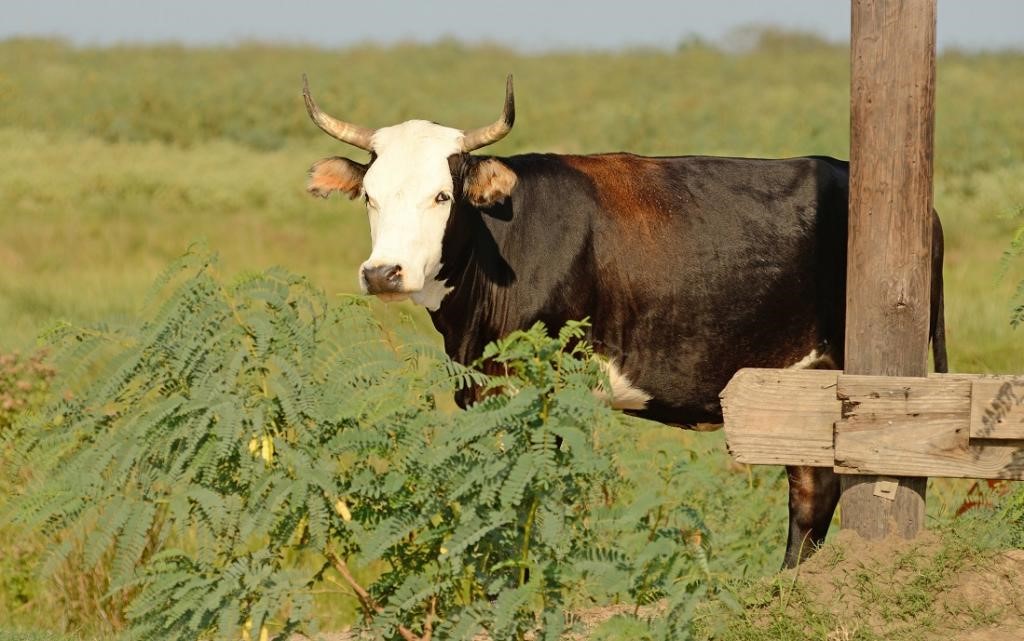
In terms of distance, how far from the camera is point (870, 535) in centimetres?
527

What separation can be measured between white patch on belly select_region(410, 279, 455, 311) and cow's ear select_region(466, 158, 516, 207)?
389 millimetres

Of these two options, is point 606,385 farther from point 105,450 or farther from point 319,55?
point 319,55

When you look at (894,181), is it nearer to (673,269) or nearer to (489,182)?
(673,269)

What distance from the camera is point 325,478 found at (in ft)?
14.3

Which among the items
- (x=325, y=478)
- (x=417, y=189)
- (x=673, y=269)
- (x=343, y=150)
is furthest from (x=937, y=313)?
(x=343, y=150)

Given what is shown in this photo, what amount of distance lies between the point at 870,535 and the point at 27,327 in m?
8.40

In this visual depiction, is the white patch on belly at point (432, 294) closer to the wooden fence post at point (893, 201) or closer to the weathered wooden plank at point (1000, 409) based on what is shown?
the wooden fence post at point (893, 201)

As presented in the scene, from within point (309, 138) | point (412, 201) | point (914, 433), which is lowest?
point (914, 433)

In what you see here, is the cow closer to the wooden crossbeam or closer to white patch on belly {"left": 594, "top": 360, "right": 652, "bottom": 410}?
white patch on belly {"left": 594, "top": 360, "right": 652, "bottom": 410}

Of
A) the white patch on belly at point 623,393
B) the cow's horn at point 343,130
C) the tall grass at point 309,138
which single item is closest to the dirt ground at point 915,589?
the tall grass at point 309,138

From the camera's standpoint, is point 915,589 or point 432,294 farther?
point 432,294

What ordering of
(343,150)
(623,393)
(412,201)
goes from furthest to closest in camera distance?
1. (343,150)
2. (623,393)
3. (412,201)

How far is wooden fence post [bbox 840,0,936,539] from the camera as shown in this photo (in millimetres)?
5148

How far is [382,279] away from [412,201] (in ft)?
1.45
